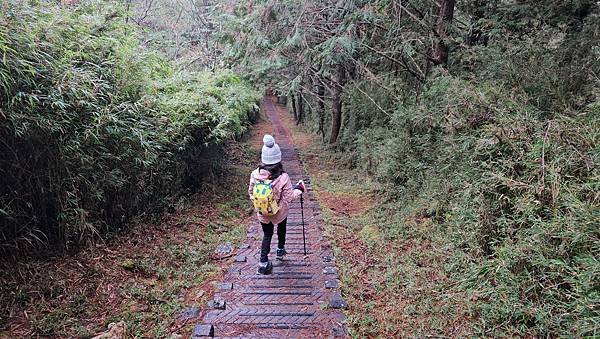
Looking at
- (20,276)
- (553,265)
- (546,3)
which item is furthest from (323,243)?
(546,3)

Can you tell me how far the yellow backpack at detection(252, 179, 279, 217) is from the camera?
5.27 meters

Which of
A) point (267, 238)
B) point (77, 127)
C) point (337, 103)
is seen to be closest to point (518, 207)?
point (267, 238)

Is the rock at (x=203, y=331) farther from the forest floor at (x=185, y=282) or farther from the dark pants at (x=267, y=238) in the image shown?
the dark pants at (x=267, y=238)

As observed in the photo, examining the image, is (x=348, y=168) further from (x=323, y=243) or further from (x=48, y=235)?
(x=48, y=235)

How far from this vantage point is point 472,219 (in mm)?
4836

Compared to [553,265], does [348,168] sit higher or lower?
lower

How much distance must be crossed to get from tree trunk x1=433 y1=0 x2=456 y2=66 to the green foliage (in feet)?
17.9

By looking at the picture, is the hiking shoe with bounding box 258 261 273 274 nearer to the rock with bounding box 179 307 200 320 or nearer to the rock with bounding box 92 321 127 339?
the rock with bounding box 179 307 200 320

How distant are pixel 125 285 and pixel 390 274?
345 cm

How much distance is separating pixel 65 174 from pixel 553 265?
17.5 ft

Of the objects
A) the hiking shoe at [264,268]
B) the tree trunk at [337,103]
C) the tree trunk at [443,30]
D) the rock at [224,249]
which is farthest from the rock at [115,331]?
the tree trunk at [337,103]

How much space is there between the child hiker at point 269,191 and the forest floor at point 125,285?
Answer: 3.08ft

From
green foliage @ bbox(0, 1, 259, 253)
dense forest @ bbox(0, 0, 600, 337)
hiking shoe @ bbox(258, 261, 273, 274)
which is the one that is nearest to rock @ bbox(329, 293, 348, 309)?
dense forest @ bbox(0, 0, 600, 337)

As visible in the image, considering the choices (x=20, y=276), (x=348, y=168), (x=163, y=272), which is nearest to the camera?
(x=20, y=276)
